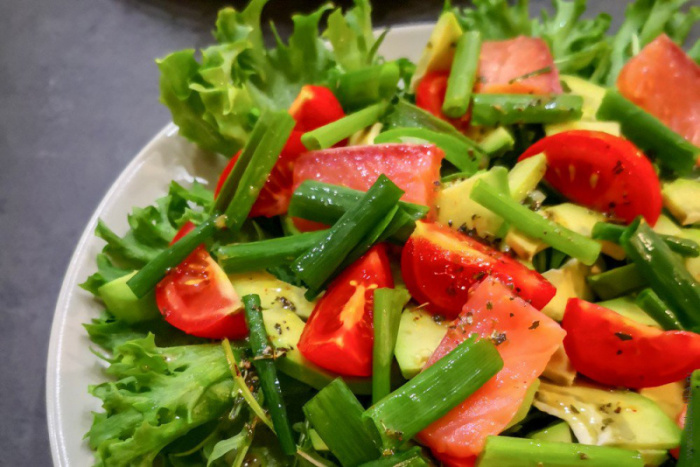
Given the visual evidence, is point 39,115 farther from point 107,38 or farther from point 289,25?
point 289,25

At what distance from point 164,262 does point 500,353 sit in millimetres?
891

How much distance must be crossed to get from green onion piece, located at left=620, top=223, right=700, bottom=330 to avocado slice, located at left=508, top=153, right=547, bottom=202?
0.29m

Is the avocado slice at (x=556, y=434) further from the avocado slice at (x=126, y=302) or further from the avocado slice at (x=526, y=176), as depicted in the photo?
the avocado slice at (x=126, y=302)

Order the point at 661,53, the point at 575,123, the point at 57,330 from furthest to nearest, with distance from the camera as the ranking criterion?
1. the point at 661,53
2. the point at 575,123
3. the point at 57,330

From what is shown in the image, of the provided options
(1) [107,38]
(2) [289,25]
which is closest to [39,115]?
(1) [107,38]

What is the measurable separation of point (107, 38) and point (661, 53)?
2.46 m

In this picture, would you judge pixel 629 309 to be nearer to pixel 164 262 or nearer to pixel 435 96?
pixel 435 96

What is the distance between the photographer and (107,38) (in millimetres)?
2916

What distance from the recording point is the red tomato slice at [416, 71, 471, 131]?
1.93 meters

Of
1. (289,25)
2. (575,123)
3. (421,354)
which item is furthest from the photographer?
(289,25)

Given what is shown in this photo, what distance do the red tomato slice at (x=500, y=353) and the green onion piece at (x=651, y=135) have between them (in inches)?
31.0

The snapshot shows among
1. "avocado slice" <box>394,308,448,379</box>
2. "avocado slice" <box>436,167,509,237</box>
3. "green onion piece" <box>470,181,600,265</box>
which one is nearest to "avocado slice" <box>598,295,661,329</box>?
"green onion piece" <box>470,181,600,265</box>

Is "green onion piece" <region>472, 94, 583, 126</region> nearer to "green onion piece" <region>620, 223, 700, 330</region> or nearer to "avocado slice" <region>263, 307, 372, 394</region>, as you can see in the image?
"green onion piece" <region>620, 223, 700, 330</region>

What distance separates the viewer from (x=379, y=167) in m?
1.66
